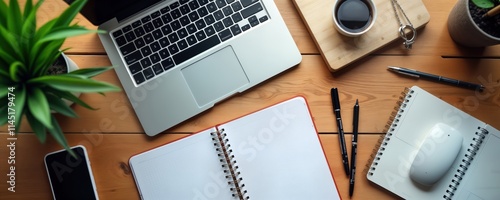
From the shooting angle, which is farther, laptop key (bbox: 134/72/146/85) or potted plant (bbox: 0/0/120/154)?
laptop key (bbox: 134/72/146/85)

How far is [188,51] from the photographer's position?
81cm

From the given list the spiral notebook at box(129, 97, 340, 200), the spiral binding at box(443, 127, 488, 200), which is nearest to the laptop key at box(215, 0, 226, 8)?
the spiral notebook at box(129, 97, 340, 200)

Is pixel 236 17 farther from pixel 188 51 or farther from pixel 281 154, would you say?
pixel 281 154

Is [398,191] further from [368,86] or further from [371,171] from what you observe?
[368,86]

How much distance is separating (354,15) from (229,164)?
359mm

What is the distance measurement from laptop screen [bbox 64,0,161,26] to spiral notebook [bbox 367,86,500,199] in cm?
52

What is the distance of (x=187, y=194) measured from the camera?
0.80 m

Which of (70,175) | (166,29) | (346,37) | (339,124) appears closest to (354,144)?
(339,124)

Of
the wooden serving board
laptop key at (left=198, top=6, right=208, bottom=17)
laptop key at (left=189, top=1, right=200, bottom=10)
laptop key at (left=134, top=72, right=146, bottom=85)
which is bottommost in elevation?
the wooden serving board

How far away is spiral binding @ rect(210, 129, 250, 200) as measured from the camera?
80 cm

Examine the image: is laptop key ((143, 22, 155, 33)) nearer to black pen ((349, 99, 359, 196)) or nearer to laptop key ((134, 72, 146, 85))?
laptop key ((134, 72, 146, 85))

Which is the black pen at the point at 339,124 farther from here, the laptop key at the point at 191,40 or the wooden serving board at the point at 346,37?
Result: the laptop key at the point at 191,40

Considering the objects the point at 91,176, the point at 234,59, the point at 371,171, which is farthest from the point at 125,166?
the point at 371,171

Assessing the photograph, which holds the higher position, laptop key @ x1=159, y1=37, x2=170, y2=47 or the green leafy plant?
laptop key @ x1=159, y1=37, x2=170, y2=47
